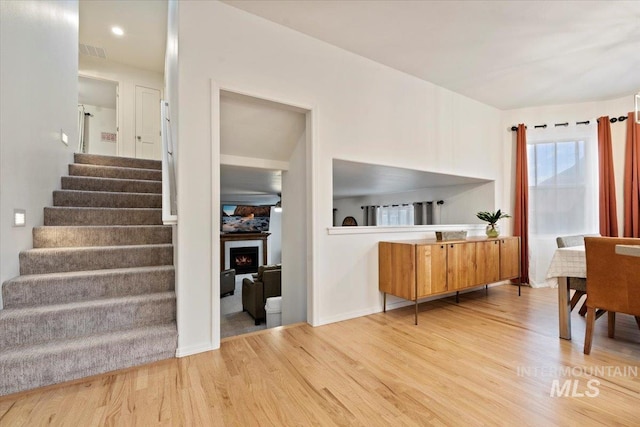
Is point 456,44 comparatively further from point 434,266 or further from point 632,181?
point 632,181

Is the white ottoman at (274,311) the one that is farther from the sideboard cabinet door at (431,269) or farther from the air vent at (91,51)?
the air vent at (91,51)

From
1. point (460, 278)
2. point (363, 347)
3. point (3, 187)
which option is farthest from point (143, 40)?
point (460, 278)

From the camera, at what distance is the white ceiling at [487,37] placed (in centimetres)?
231

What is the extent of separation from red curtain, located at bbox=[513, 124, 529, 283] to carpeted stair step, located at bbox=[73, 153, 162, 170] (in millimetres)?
5406

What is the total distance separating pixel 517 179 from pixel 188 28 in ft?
15.8

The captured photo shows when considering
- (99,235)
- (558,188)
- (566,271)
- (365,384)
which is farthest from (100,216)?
(558,188)

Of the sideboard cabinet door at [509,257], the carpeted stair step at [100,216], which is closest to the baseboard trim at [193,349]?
the carpeted stair step at [100,216]

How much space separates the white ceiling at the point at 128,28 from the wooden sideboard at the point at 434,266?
4368 millimetres

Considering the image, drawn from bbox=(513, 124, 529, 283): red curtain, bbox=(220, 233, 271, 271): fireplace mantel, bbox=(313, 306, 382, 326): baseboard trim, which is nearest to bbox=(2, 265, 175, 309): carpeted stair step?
bbox=(313, 306, 382, 326): baseboard trim

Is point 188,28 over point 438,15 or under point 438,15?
under

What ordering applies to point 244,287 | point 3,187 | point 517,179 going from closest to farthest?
point 3,187
point 517,179
point 244,287

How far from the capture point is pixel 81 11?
3762 mm

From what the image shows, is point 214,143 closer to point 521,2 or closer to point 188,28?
point 188,28

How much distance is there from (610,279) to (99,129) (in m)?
8.08
